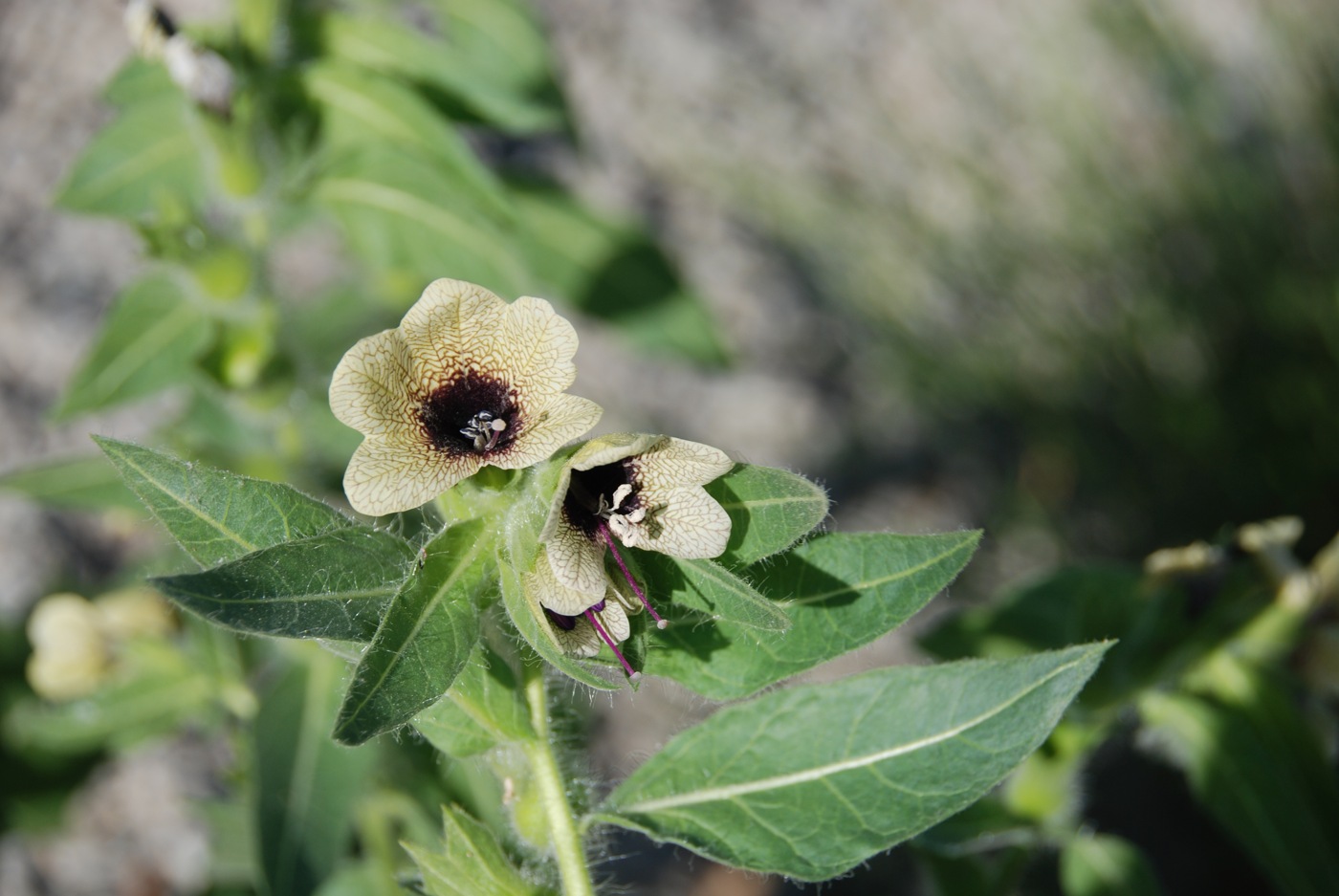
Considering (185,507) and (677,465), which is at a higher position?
(677,465)

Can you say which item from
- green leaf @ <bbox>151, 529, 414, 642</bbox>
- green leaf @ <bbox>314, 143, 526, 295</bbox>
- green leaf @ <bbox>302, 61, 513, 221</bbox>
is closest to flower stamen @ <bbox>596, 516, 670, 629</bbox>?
green leaf @ <bbox>151, 529, 414, 642</bbox>

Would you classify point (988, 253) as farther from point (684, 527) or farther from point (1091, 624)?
point (684, 527)

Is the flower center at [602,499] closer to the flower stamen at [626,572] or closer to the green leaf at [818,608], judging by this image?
the flower stamen at [626,572]

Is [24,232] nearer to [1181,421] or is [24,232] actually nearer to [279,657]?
[279,657]

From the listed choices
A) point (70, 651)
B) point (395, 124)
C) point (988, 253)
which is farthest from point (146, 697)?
point (988, 253)

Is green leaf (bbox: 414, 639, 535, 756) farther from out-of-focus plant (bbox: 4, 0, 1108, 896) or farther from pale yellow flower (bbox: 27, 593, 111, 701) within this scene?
pale yellow flower (bbox: 27, 593, 111, 701)

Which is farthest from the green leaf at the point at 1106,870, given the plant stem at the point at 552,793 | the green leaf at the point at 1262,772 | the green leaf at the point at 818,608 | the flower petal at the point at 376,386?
the flower petal at the point at 376,386

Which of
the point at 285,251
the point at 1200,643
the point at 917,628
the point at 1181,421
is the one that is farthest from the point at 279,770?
the point at 1181,421
